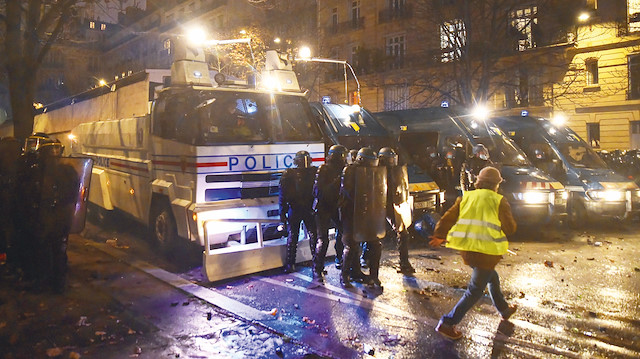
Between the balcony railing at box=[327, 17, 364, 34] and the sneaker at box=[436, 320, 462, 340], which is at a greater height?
the balcony railing at box=[327, 17, 364, 34]

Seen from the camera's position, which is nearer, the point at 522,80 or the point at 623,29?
the point at 623,29

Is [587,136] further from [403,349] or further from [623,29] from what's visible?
[403,349]

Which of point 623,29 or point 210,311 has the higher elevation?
point 623,29

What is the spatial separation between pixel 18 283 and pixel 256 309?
355 cm

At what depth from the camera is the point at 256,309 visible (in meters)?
5.75

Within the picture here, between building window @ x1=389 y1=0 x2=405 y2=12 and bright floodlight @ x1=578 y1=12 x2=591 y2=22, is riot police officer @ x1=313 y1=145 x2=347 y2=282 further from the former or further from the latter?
building window @ x1=389 y1=0 x2=405 y2=12

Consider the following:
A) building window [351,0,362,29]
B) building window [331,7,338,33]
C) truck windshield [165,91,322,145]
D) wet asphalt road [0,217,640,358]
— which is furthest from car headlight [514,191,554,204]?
building window [331,7,338,33]

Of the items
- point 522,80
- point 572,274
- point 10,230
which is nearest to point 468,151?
point 572,274

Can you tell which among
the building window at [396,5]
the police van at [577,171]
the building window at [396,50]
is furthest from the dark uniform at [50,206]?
the building window at [396,5]

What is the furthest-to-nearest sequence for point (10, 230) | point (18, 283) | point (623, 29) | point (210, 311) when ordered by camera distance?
point (623, 29), point (10, 230), point (18, 283), point (210, 311)

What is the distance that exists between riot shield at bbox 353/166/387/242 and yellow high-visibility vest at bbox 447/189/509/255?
1.65m

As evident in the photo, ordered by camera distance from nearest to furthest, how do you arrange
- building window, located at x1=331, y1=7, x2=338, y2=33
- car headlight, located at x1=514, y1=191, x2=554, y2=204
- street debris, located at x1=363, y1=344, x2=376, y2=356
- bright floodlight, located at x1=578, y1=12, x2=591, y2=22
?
1. street debris, located at x1=363, y1=344, x2=376, y2=356
2. car headlight, located at x1=514, y1=191, x2=554, y2=204
3. bright floodlight, located at x1=578, y1=12, x2=591, y2=22
4. building window, located at x1=331, y1=7, x2=338, y2=33

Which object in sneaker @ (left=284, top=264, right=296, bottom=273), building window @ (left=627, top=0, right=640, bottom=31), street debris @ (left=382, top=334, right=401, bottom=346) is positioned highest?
building window @ (left=627, top=0, right=640, bottom=31)

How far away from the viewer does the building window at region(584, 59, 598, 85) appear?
82.8 feet
